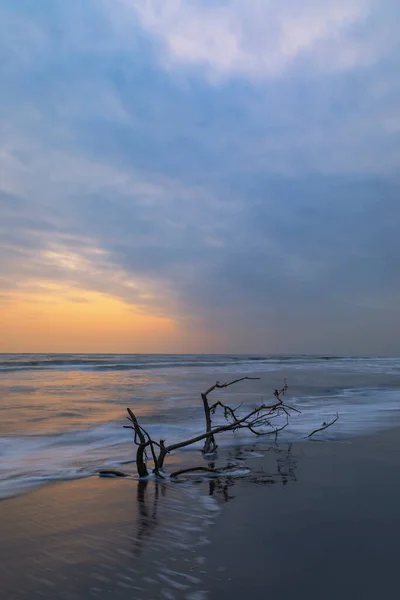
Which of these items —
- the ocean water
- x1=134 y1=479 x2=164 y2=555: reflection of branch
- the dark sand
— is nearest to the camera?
the dark sand

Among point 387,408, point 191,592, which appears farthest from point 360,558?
point 387,408

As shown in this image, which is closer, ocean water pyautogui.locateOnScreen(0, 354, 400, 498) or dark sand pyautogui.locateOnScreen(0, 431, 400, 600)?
dark sand pyautogui.locateOnScreen(0, 431, 400, 600)

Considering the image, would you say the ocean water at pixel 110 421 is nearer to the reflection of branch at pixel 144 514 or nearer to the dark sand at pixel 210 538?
the reflection of branch at pixel 144 514

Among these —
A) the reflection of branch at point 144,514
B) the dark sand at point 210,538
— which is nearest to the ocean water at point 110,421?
the reflection of branch at point 144,514

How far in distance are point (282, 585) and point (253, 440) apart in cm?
669

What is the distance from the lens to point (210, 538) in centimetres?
448

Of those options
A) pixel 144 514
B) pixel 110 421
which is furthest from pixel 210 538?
pixel 110 421

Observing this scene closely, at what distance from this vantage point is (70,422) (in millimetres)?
12523

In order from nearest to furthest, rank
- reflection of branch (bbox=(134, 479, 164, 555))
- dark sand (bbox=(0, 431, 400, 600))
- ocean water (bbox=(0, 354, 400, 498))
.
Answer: dark sand (bbox=(0, 431, 400, 600)) → reflection of branch (bbox=(134, 479, 164, 555)) → ocean water (bbox=(0, 354, 400, 498))

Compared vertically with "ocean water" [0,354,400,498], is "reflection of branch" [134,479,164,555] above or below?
above

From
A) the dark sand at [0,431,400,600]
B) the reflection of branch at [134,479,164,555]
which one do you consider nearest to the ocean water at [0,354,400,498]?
the reflection of branch at [134,479,164,555]

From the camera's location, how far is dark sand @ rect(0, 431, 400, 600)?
139 inches

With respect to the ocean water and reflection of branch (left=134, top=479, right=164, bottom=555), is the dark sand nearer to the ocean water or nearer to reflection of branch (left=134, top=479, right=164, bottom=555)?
reflection of branch (left=134, top=479, right=164, bottom=555)

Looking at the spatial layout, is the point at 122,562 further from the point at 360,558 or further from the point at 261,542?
the point at 360,558
